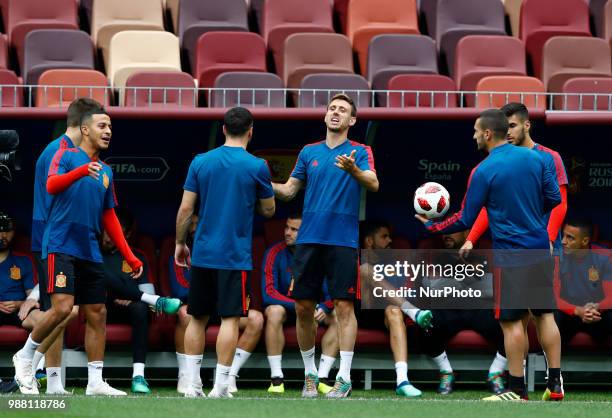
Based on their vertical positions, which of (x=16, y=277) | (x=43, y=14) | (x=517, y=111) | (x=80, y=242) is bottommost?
(x=16, y=277)

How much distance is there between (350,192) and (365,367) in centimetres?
197

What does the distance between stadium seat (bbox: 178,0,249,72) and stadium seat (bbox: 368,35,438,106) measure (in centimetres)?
148

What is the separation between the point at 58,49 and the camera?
1140cm

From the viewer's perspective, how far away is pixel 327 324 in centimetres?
897

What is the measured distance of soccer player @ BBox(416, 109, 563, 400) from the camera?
7.41 meters

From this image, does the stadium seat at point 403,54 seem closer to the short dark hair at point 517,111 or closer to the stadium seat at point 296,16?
the stadium seat at point 296,16

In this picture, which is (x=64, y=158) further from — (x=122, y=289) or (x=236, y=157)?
(x=122, y=289)

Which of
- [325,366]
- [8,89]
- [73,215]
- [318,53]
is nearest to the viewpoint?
[73,215]

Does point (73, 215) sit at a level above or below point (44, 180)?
below

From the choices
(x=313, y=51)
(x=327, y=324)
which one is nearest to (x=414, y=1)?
(x=313, y=51)

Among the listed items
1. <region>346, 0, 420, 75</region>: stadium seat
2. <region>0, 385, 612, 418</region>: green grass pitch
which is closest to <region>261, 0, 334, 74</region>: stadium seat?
<region>346, 0, 420, 75</region>: stadium seat

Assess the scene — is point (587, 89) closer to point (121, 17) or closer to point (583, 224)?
point (583, 224)

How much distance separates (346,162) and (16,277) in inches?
123

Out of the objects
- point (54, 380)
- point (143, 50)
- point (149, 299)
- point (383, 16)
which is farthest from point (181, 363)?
point (383, 16)
